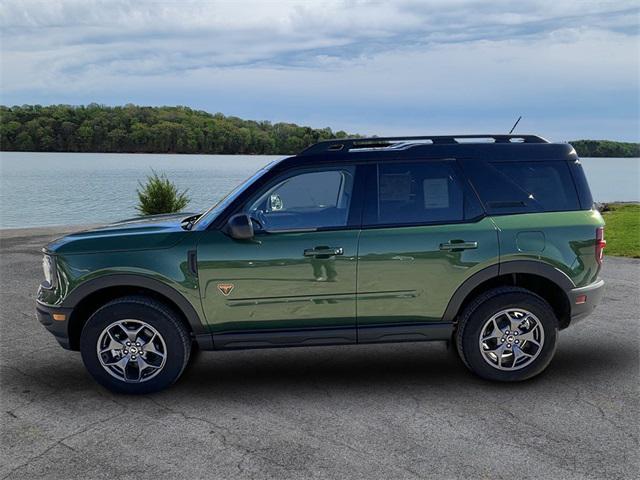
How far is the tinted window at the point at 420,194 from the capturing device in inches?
199

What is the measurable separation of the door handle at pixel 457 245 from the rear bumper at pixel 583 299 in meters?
0.92

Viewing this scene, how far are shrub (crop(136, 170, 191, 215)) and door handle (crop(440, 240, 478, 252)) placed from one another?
12.9 metres

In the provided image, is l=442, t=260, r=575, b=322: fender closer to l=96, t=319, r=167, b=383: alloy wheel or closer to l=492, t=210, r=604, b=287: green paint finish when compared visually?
l=492, t=210, r=604, b=287: green paint finish

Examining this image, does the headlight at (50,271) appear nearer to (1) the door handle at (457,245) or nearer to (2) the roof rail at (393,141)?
(2) the roof rail at (393,141)

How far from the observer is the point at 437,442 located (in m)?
4.00

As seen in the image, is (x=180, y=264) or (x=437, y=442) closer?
(x=437, y=442)

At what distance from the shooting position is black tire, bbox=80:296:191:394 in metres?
4.88

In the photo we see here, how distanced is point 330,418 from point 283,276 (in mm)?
1117

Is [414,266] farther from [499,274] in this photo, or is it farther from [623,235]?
[623,235]

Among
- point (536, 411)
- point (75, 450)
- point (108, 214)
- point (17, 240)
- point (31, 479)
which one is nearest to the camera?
point (31, 479)

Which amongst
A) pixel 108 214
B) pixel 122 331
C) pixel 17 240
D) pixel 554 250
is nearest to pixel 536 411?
pixel 554 250

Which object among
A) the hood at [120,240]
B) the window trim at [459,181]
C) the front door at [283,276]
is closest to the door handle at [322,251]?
the front door at [283,276]

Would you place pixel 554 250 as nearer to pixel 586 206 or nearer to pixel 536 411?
pixel 586 206

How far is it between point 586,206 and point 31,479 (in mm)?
4432
